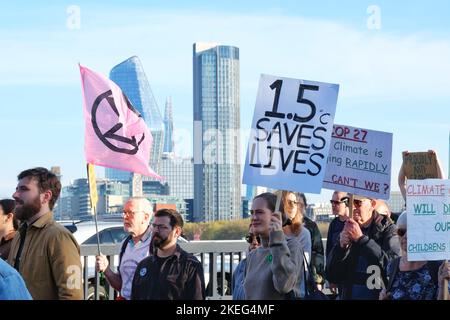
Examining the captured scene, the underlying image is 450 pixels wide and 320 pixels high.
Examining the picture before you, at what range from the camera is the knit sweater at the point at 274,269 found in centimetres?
613

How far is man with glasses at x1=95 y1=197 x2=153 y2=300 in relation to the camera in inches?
301

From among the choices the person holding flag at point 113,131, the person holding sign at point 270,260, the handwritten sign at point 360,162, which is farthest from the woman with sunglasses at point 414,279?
the person holding flag at point 113,131

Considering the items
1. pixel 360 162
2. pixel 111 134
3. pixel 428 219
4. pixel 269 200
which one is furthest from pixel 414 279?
pixel 111 134

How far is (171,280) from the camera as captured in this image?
701cm

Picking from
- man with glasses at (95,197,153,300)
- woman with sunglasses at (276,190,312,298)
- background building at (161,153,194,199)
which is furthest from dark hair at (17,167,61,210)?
background building at (161,153,194,199)

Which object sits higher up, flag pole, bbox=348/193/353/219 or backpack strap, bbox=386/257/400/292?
flag pole, bbox=348/193/353/219

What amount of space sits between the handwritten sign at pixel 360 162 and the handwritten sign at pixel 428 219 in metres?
1.49

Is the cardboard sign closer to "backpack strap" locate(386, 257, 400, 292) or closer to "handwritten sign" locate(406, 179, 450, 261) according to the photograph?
"handwritten sign" locate(406, 179, 450, 261)

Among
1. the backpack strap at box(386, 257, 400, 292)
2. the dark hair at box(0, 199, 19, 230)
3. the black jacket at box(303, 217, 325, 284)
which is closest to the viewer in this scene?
the backpack strap at box(386, 257, 400, 292)

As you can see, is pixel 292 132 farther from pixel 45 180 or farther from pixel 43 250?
pixel 43 250

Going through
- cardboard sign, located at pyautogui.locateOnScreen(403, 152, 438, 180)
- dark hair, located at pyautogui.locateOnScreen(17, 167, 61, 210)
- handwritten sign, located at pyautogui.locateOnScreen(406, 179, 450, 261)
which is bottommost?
handwritten sign, located at pyautogui.locateOnScreen(406, 179, 450, 261)

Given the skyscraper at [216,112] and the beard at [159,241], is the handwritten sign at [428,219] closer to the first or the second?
the beard at [159,241]

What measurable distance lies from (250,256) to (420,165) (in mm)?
2415
